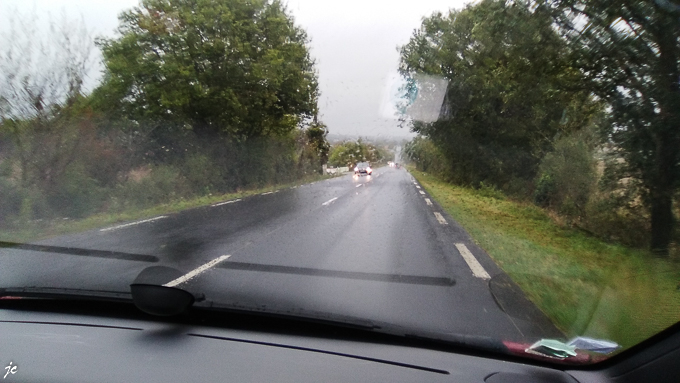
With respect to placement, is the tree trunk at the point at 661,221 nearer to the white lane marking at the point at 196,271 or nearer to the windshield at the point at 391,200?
the windshield at the point at 391,200

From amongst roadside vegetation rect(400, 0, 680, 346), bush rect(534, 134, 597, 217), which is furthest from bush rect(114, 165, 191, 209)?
bush rect(534, 134, 597, 217)

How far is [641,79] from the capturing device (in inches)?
339

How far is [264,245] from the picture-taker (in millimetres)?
9617

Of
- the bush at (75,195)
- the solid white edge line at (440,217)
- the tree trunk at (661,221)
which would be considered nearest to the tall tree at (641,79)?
the tree trunk at (661,221)

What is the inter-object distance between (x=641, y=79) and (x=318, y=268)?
5.94m

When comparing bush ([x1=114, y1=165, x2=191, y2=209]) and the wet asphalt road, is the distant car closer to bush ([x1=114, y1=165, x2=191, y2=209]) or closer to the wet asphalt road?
bush ([x1=114, y1=165, x2=191, y2=209])

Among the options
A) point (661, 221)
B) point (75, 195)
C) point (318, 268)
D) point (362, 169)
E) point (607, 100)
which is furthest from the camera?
point (362, 169)

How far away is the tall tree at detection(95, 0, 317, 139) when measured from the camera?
2180 centimetres

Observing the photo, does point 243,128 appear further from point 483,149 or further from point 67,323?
point 67,323

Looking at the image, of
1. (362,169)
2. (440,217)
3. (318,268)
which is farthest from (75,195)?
(362,169)

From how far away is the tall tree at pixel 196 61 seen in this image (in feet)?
71.5

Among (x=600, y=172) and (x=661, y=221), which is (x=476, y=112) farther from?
(x=661, y=221)

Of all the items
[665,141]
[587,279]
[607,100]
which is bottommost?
[587,279]

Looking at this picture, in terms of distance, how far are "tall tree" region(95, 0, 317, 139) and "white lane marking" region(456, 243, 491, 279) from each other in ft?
51.6
